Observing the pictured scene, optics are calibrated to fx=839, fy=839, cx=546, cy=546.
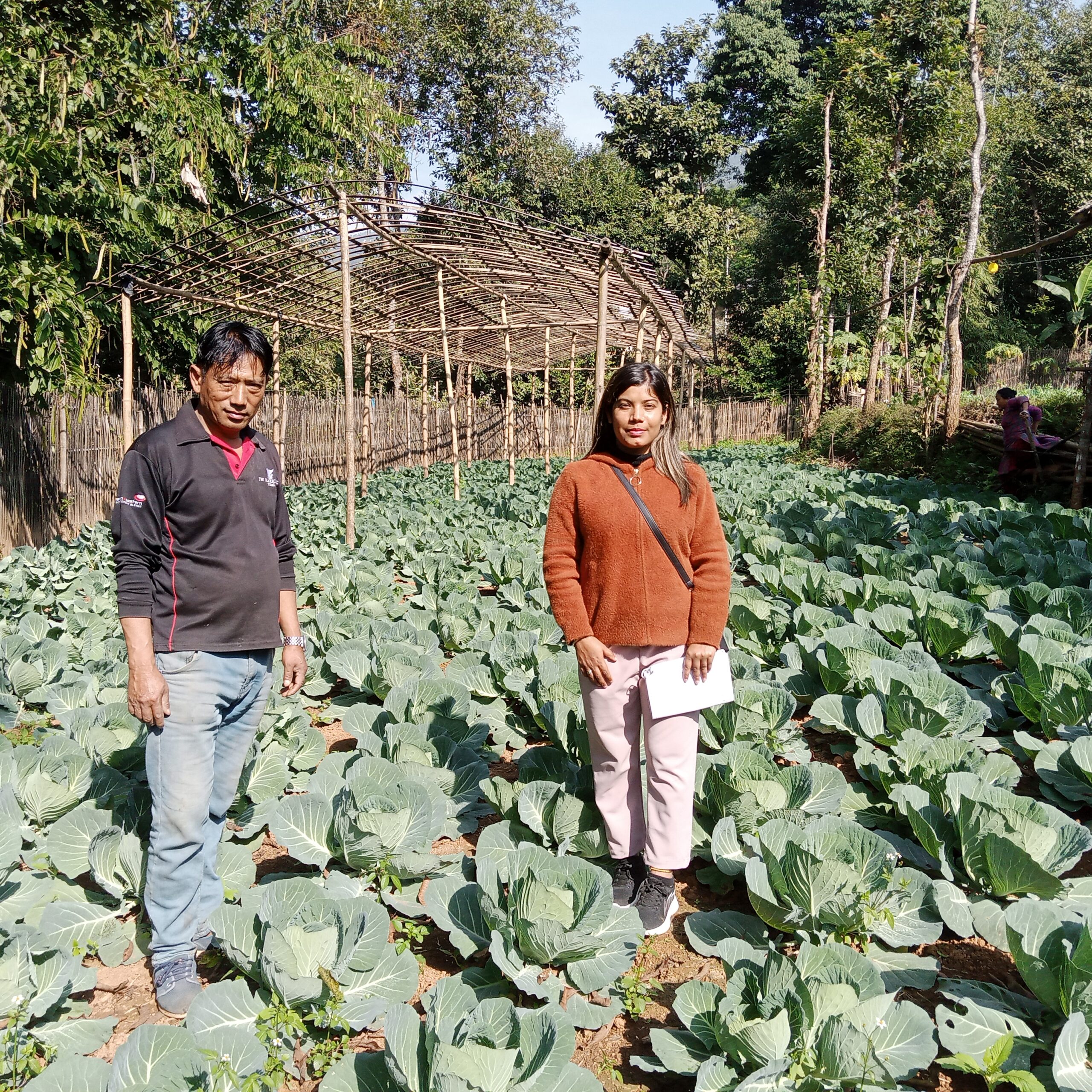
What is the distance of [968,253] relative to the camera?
47.7 feet

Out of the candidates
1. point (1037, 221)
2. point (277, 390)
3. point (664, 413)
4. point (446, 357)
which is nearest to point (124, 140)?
point (277, 390)

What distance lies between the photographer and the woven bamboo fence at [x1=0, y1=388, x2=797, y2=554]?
9.83 meters

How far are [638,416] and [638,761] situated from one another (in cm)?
107

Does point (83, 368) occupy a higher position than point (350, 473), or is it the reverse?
point (83, 368)

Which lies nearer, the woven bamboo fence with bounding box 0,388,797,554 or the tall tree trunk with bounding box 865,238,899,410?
the woven bamboo fence with bounding box 0,388,797,554

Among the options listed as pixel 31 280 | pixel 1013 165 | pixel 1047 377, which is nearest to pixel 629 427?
pixel 31 280

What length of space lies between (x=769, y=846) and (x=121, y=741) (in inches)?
97.8

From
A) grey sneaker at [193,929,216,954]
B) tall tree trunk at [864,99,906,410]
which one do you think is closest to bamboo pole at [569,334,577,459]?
tall tree trunk at [864,99,906,410]

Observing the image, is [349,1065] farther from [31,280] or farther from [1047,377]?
[1047,377]

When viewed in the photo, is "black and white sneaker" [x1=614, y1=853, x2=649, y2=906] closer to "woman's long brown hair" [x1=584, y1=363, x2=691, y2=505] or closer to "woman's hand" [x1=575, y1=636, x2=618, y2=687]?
"woman's hand" [x1=575, y1=636, x2=618, y2=687]

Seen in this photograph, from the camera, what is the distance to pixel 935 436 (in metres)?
14.7

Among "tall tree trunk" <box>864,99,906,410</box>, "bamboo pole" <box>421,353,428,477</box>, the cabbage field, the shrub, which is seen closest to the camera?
the cabbage field

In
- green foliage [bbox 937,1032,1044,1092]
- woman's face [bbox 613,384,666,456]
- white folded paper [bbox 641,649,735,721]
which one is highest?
woman's face [bbox 613,384,666,456]

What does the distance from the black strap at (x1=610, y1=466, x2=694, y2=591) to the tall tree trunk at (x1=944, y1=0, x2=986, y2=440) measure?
43.3ft
